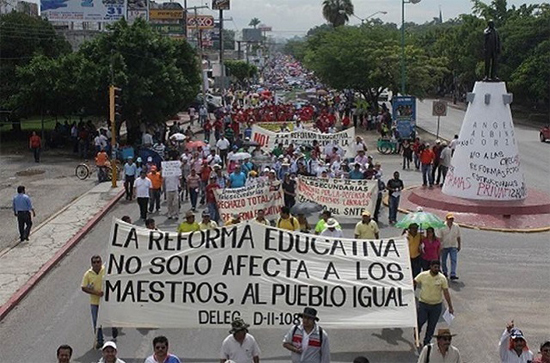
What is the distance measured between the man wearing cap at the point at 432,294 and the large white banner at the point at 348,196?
8.22 m

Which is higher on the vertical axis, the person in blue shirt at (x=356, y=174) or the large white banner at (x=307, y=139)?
the large white banner at (x=307, y=139)

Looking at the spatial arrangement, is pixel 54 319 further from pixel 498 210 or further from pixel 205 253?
pixel 498 210

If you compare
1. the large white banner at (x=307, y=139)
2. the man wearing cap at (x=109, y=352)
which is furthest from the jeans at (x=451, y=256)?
the large white banner at (x=307, y=139)

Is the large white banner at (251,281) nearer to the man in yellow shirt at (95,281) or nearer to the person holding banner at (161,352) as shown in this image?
the man in yellow shirt at (95,281)

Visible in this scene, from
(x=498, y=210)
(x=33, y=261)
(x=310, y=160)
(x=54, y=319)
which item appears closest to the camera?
(x=54, y=319)

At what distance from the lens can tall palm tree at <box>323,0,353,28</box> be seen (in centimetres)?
11481

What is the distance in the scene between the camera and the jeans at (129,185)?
2170cm

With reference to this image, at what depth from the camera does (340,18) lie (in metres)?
115

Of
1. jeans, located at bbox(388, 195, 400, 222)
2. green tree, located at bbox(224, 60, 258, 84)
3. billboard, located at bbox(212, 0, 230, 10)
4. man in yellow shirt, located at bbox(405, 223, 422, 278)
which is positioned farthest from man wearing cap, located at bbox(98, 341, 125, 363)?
green tree, located at bbox(224, 60, 258, 84)

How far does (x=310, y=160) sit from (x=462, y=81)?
5476cm

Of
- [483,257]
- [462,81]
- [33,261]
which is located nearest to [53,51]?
[33,261]

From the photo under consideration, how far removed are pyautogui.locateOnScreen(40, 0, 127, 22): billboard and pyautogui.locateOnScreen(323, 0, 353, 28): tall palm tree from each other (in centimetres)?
5462

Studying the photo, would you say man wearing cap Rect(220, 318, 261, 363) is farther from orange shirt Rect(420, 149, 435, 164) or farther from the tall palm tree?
the tall palm tree

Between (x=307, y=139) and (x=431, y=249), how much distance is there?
14081 millimetres
